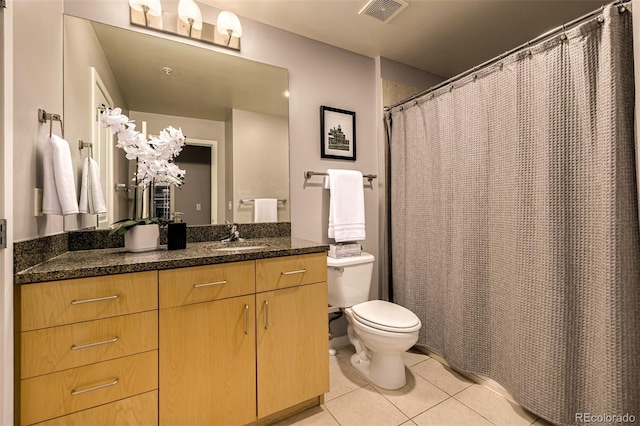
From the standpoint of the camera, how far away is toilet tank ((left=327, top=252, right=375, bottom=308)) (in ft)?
6.26

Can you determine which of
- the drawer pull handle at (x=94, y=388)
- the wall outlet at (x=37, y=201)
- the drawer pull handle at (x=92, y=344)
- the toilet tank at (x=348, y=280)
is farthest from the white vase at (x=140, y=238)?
the toilet tank at (x=348, y=280)

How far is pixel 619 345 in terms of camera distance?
1121 mm

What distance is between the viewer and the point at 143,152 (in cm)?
141

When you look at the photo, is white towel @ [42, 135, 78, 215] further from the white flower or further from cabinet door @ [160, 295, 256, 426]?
cabinet door @ [160, 295, 256, 426]

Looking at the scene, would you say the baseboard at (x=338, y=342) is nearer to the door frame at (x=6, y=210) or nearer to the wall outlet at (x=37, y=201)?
the door frame at (x=6, y=210)

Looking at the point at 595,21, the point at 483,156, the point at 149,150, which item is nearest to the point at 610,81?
the point at 595,21

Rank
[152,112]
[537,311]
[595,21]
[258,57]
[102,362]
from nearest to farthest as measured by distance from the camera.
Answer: [102,362] < [595,21] < [537,311] < [152,112] < [258,57]

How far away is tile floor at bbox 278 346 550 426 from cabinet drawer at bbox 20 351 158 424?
731 millimetres

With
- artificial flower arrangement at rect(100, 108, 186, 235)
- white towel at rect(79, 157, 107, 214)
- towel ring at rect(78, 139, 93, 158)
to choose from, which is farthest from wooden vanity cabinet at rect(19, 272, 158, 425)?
towel ring at rect(78, 139, 93, 158)

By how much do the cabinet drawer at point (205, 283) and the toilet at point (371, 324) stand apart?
0.74 meters

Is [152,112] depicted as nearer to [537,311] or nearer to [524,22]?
[537,311]

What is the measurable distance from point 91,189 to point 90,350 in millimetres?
779

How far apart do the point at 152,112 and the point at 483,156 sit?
6.31 ft

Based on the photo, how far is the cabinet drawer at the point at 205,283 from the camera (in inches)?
44.9
